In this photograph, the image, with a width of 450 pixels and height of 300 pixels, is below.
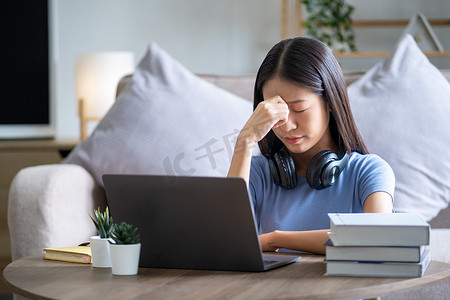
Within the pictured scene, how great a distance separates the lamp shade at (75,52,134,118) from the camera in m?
2.96

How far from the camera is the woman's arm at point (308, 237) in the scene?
1199mm

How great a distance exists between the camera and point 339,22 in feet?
11.1

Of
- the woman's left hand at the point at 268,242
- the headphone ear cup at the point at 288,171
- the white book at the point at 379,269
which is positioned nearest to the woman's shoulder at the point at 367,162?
the headphone ear cup at the point at 288,171

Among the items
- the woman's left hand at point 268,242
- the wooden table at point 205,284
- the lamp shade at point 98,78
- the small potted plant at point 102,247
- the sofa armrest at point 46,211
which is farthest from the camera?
the lamp shade at point 98,78

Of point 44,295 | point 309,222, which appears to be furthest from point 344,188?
point 44,295

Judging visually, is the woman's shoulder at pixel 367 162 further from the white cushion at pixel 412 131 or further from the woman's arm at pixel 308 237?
the white cushion at pixel 412 131

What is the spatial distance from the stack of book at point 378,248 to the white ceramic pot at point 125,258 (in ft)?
0.99

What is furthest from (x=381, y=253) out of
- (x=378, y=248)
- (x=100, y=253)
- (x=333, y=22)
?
(x=333, y=22)

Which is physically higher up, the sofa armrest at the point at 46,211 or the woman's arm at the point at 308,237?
the woman's arm at the point at 308,237

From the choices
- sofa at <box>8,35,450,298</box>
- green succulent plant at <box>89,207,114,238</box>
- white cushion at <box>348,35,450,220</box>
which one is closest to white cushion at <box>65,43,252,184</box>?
sofa at <box>8,35,450,298</box>

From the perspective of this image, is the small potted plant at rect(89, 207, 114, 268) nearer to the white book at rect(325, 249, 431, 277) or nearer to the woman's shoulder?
the white book at rect(325, 249, 431, 277)

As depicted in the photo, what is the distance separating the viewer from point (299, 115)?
4.37 ft

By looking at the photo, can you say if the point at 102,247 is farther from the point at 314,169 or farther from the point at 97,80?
the point at 97,80

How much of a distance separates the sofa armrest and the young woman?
25.5 inches
